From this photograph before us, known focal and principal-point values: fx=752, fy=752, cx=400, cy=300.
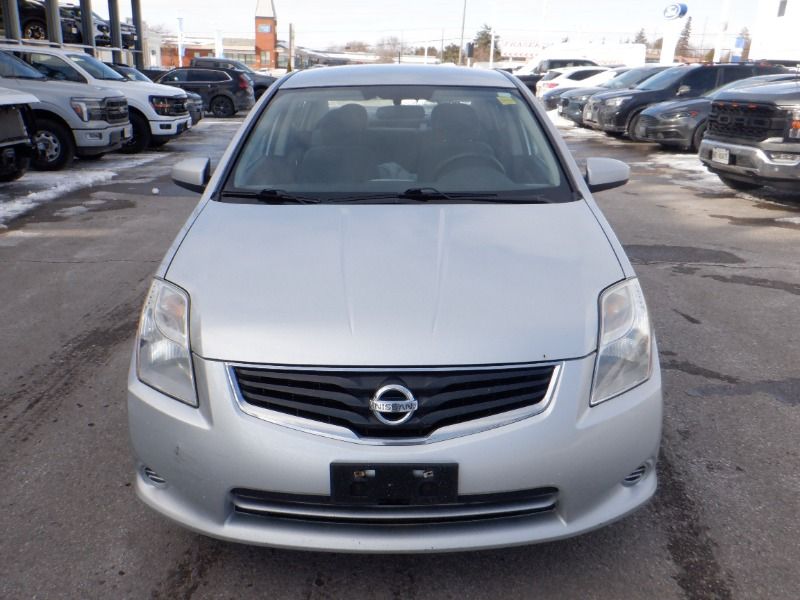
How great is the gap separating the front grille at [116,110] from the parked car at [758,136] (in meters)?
8.85

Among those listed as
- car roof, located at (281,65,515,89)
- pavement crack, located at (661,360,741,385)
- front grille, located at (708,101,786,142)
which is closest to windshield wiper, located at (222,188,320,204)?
car roof, located at (281,65,515,89)

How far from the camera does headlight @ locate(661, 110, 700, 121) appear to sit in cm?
1389

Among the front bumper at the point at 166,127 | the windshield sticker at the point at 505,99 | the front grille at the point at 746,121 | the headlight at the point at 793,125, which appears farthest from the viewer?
the front bumper at the point at 166,127

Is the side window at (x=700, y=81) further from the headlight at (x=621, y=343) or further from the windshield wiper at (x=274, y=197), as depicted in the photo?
the headlight at (x=621, y=343)

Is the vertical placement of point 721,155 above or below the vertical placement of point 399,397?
below

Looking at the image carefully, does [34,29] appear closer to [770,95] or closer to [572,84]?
[572,84]

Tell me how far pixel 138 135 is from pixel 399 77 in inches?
461

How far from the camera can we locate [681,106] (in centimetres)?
1397

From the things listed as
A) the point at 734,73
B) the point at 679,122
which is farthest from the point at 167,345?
the point at 734,73

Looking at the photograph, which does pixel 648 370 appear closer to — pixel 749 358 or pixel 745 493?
pixel 745 493

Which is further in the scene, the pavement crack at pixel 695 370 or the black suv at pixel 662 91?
the black suv at pixel 662 91

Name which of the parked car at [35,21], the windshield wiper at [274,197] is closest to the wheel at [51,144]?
the windshield wiper at [274,197]

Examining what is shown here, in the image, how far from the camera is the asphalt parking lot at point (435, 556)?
2416 mm

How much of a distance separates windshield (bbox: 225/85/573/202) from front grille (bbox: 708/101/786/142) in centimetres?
557
